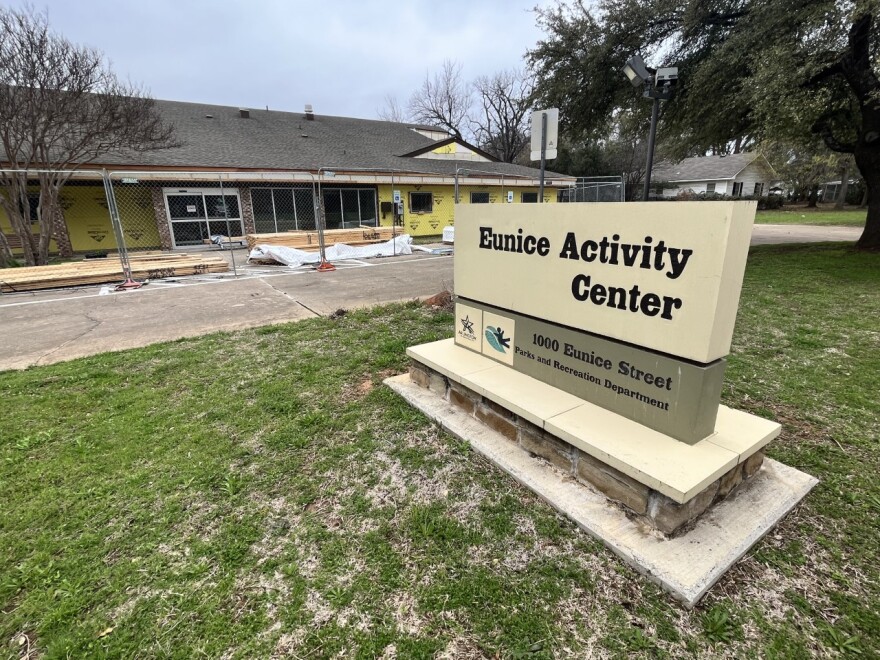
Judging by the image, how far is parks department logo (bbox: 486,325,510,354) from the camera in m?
3.24

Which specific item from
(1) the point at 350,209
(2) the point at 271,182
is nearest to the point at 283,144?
(2) the point at 271,182

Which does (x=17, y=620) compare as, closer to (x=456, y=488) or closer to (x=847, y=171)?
(x=456, y=488)

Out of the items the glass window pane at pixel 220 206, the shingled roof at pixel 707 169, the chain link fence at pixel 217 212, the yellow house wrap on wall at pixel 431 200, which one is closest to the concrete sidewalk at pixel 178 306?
the chain link fence at pixel 217 212

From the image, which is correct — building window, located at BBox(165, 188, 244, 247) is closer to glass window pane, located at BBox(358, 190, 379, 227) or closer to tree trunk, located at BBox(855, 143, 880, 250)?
glass window pane, located at BBox(358, 190, 379, 227)

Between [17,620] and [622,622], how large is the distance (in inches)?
97.3

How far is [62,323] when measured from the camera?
6379mm

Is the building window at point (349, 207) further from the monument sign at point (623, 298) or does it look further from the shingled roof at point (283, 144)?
the monument sign at point (623, 298)

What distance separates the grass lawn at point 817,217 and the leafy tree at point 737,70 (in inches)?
279

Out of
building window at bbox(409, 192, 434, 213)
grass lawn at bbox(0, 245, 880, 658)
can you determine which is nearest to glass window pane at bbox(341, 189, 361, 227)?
building window at bbox(409, 192, 434, 213)

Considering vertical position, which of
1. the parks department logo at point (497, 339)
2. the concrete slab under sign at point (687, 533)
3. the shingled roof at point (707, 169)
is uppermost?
the shingled roof at point (707, 169)

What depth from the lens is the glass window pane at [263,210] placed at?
15.6 m

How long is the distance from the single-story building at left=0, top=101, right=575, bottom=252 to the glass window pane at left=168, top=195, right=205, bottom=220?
29mm

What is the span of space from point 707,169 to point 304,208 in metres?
41.6

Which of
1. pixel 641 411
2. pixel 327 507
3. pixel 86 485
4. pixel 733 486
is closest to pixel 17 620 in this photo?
pixel 86 485
